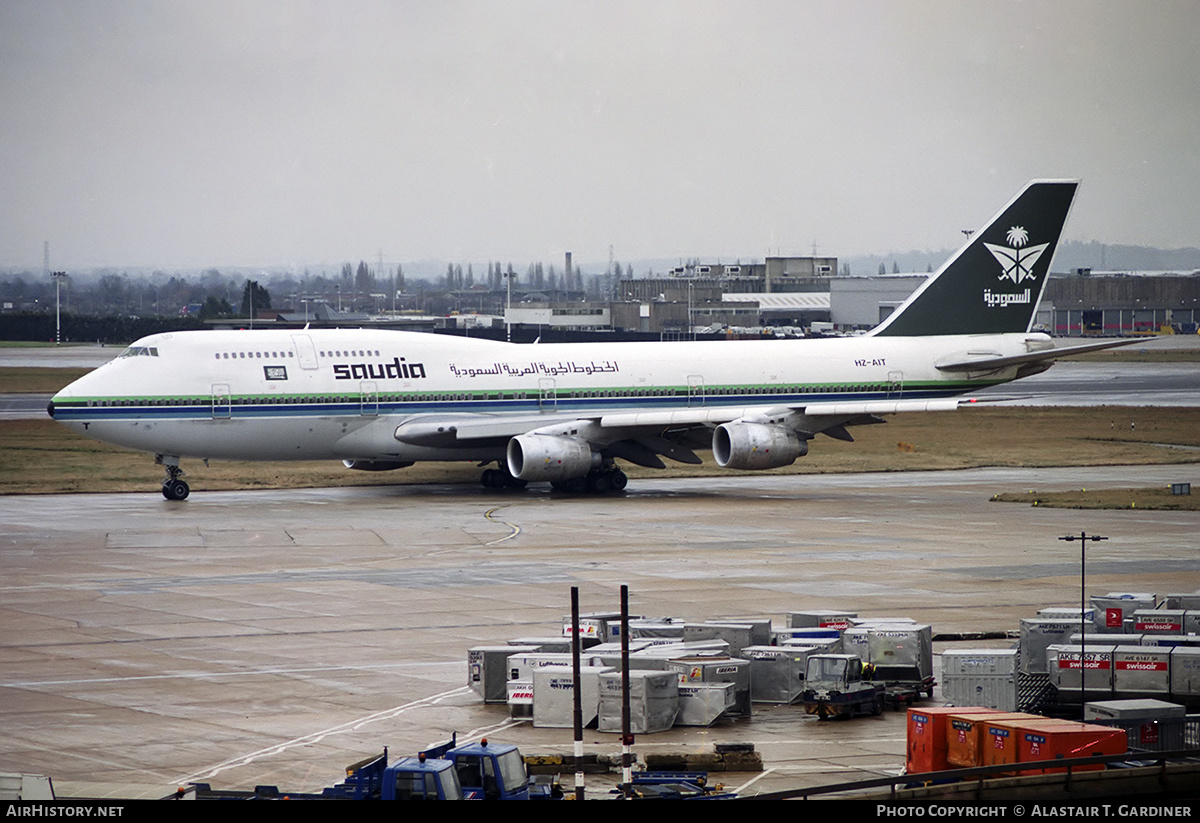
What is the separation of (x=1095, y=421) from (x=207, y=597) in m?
59.8

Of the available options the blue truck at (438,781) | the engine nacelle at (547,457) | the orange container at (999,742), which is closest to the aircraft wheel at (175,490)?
the engine nacelle at (547,457)

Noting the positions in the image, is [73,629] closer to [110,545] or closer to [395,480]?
[110,545]

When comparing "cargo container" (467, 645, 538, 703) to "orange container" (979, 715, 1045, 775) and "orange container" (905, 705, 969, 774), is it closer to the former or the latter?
"orange container" (905, 705, 969, 774)

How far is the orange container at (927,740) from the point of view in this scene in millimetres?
19953

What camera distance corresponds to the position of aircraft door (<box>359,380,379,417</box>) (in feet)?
170

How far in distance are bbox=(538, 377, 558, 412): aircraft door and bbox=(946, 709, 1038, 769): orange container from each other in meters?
35.5

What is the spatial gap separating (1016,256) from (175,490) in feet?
108

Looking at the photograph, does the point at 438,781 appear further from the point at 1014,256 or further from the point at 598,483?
the point at 1014,256

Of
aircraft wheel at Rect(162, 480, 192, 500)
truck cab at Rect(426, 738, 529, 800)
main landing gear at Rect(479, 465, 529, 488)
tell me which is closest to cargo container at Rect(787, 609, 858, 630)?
truck cab at Rect(426, 738, 529, 800)

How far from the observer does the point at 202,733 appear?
22.2 m

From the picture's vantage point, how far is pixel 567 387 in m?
55.1

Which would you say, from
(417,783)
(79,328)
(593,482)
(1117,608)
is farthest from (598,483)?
(79,328)

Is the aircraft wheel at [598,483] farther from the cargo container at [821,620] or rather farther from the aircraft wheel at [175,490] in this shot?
the cargo container at [821,620]

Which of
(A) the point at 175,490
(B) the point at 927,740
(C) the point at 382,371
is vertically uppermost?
(C) the point at 382,371
